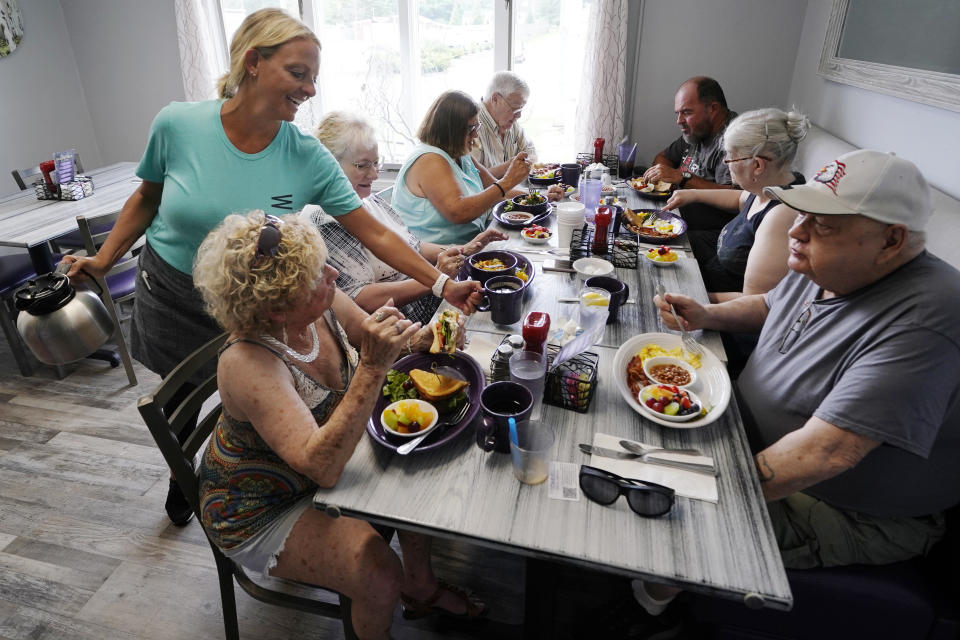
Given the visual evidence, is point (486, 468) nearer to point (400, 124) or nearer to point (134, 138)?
point (400, 124)

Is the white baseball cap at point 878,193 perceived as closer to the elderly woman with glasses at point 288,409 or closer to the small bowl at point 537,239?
the elderly woman with glasses at point 288,409

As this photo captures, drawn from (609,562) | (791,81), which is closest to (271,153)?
(609,562)

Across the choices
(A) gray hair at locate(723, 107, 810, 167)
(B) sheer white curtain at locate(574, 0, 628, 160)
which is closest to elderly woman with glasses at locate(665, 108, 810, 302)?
(A) gray hair at locate(723, 107, 810, 167)

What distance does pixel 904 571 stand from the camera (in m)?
1.26

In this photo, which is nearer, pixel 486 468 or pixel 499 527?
pixel 499 527

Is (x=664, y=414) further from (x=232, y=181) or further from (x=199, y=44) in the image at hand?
(x=199, y=44)

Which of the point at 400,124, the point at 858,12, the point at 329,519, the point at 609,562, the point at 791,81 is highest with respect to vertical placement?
the point at 858,12

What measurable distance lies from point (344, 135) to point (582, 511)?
1681mm

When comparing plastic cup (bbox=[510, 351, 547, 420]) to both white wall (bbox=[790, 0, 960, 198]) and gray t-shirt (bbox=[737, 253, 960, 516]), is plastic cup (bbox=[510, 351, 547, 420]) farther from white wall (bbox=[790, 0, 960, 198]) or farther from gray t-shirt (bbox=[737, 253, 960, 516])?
white wall (bbox=[790, 0, 960, 198])

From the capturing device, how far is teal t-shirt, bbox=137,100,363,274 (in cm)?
171

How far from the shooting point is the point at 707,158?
129 inches

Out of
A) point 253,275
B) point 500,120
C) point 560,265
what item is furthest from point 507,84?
point 253,275

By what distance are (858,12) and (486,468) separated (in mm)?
3143

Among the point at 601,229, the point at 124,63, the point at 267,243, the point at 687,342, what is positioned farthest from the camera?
the point at 124,63
